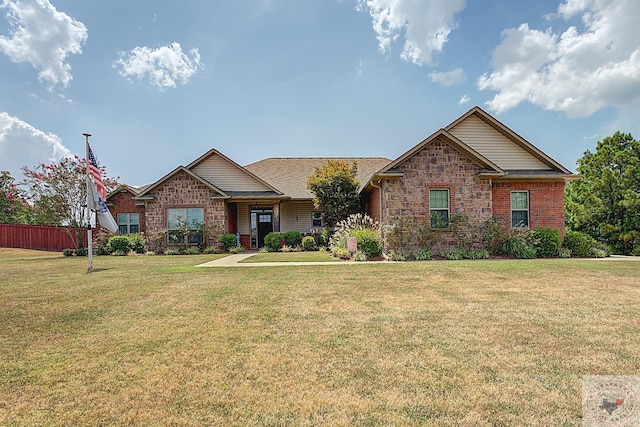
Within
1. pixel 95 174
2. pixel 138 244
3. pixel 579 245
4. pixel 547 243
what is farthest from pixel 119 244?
pixel 579 245

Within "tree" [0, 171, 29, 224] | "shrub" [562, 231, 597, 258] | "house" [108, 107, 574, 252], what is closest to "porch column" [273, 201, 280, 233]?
"house" [108, 107, 574, 252]

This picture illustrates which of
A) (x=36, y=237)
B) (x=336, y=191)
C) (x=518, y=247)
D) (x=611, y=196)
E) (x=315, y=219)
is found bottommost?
(x=518, y=247)

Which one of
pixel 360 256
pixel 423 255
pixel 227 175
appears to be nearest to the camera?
pixel 360 256

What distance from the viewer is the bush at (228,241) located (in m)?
18.6

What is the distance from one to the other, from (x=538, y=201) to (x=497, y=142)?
333 centimetres

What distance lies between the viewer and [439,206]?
14.5 metres

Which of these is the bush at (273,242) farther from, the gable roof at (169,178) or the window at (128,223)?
the window at (128,223)

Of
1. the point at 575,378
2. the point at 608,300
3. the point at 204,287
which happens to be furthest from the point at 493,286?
the point at 204,287

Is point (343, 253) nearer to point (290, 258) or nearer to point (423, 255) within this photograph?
point (290, 258)

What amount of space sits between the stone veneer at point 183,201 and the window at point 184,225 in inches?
9.6

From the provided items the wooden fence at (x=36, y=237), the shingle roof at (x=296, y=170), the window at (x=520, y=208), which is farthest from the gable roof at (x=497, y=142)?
the wooden fence at (x=36, y=237)

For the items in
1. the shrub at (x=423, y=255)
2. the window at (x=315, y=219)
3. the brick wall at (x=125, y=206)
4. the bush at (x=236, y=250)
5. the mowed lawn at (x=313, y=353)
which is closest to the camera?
the mowed lawn at (x=313, y=353)

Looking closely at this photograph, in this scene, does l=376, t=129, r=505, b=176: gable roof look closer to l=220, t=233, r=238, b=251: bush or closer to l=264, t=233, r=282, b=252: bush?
l=264, t=233, r=282, b=252: bush

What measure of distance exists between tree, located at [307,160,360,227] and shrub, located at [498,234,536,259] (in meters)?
7.61
